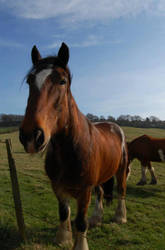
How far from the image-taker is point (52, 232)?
12.8ft

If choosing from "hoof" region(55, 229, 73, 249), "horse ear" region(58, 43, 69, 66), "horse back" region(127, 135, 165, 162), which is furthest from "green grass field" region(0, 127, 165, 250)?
"horse back" region(127, 135, 165, 162)

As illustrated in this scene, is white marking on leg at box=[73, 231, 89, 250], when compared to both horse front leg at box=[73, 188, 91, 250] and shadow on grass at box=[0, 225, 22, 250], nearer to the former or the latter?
horse front leg at box=[73, 188, 91, 250]

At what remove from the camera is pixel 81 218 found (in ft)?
9.84

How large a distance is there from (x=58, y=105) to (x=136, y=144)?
8359 millimetres

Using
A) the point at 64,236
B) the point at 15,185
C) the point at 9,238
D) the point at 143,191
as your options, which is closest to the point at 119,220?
the point at 64,236

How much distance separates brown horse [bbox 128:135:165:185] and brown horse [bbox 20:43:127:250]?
600 centimetres

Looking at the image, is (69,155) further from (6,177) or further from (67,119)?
(6,177)

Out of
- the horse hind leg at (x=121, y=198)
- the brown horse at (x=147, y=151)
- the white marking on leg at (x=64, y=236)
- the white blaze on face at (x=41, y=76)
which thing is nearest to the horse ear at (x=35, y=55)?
the white blaze on face at (x=41, y=76)

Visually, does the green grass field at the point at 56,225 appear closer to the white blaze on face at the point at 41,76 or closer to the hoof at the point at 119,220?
the hoof at the point at 119,220

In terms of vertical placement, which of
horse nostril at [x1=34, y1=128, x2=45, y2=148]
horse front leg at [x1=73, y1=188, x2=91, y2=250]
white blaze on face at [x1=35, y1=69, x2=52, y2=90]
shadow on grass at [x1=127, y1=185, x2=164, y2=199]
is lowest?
shadow on grass at [x1=127, y1=185, x2=164, y2=199]

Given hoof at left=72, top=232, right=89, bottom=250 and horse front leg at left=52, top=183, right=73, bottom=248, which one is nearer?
hoof at left=72, top=232, right=89, bottom=250

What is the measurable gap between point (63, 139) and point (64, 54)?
3.59 feet

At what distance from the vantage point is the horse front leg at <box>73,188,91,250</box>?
291 cm

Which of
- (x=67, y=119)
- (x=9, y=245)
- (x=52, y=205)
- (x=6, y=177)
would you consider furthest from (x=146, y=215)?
(x=6, y=177)
